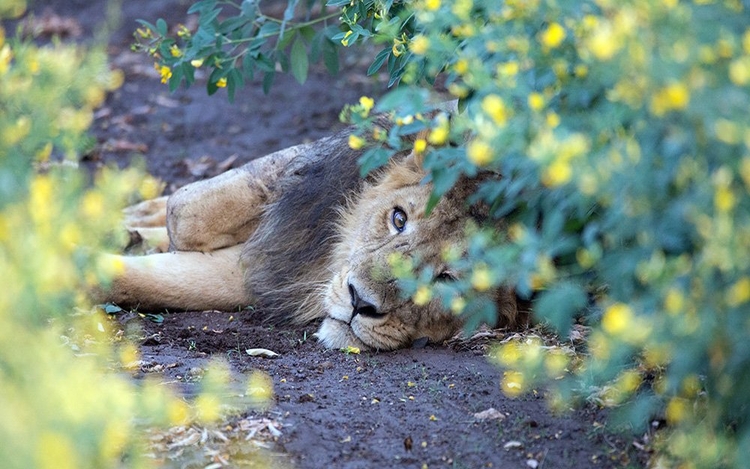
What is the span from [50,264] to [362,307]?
246cm

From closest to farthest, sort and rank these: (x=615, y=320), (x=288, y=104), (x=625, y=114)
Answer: (x=615, y=320), (x=625, y=114), (x=288, y=104)

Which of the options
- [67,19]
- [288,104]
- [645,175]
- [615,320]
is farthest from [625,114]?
[67,19]

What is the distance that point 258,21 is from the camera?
5469mm

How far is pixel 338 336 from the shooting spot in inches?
177

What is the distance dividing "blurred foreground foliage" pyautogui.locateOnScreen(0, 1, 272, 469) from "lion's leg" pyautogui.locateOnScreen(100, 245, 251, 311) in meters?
2.49

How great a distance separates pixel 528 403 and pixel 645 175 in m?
1.84

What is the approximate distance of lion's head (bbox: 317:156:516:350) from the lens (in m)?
4.30

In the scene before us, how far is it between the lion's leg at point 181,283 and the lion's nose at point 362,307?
1207 mm

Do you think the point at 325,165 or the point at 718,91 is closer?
the point at 718,91

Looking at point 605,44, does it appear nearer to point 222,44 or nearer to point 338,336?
point 338,336

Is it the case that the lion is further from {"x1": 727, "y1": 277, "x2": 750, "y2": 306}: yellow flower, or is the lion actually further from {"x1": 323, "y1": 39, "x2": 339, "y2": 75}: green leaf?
{"x1": 727, "y1": 277, "x2": 750, "y2": 306}: yellow flower

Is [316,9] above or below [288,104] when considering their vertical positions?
above

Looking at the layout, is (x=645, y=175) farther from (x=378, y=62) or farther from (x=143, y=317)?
(x=143, y=317)

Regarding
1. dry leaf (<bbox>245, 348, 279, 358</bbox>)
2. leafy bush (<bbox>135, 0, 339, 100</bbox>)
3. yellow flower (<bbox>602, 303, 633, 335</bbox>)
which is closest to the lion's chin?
dry leaf (<bbox>245, 348, 279, 358</bbox>)
